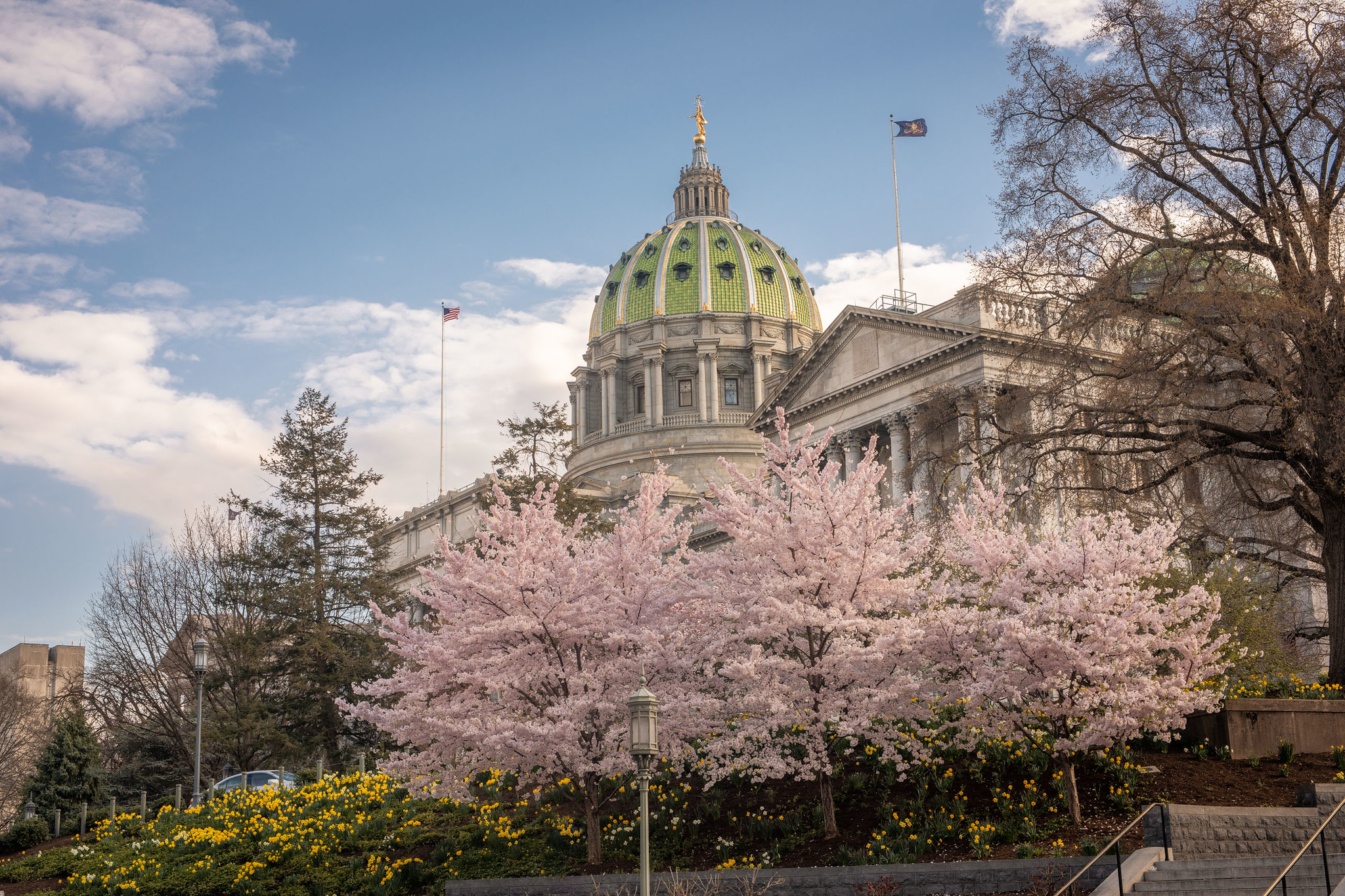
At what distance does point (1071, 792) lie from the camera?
61.8ft

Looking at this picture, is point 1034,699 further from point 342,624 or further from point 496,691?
point 342,624

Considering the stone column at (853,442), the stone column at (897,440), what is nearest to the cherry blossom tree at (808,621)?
the stone column at (897,440)

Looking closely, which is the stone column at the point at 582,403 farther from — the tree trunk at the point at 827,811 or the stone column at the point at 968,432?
the tree trunk at the point at 827,811

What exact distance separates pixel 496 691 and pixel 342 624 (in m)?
28.5

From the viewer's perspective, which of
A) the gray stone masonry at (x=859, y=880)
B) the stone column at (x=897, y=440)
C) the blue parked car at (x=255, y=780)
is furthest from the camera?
the stone column at (x=897, y=440)

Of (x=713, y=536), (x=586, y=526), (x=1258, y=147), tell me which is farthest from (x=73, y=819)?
(x=713, y=536)

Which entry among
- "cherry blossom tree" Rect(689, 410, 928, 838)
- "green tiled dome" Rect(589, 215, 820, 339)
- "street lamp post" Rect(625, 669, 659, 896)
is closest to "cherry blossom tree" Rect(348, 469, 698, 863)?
"cherry blossom tree" Rect(689, 410, 928, 838)

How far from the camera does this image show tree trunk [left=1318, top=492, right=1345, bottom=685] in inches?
867

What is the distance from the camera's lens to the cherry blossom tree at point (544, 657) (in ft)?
69.5

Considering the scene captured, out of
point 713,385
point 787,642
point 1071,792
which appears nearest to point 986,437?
point 787,642

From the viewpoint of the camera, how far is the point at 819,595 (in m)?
21.0

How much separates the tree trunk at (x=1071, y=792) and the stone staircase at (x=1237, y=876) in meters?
2.36

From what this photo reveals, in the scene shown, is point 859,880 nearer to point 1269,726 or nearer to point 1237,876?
point 1237,876

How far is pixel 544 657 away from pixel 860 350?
4297 centimetres
